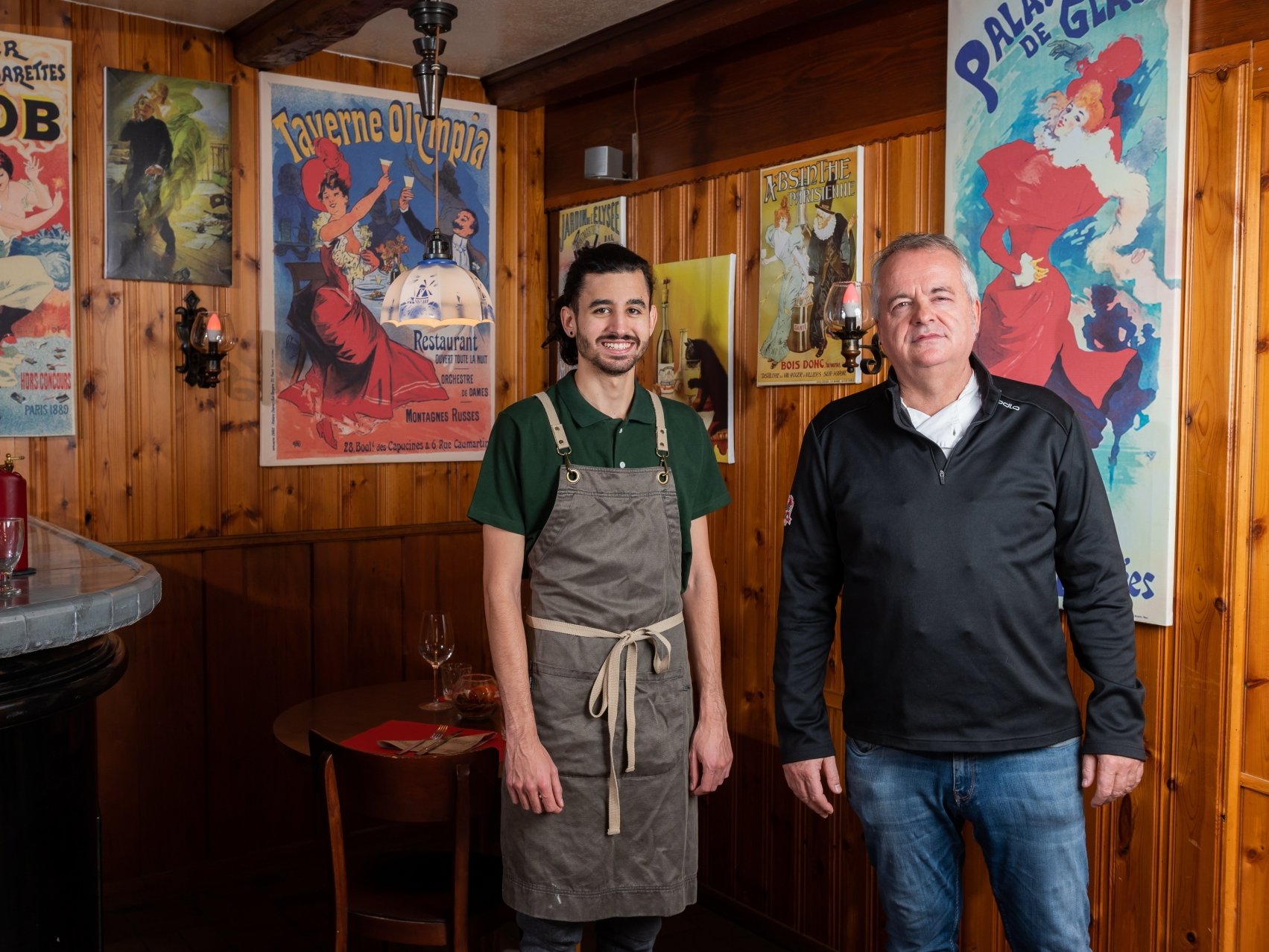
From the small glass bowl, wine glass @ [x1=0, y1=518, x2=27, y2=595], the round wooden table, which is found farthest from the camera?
the small glass bowl

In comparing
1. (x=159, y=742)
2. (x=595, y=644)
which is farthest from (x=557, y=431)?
(x=159, y=742)

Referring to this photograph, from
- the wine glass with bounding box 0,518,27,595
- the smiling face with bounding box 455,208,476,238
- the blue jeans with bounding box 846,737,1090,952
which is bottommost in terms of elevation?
the blue jeans with bounding box 846,737,1090,952

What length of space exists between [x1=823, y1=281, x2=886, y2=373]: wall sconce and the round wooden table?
1292 millimetres

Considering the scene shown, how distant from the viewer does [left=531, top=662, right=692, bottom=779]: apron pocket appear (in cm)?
234

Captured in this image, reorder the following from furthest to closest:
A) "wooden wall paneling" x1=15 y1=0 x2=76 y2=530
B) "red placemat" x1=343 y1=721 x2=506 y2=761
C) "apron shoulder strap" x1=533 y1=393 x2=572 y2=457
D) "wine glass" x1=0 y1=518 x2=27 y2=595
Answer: "wooden wall paneling" x1=15 y1=0 x2=76 y2=530, "red placemat" x1=343 y1=721 x2=506 y2=761, "apron shoulder strap" x1=533 y1=393 x2=572 y2=457, "wine glass" x1=0 y1=518 x2=27 y2=595

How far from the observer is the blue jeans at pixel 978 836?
2064 mm

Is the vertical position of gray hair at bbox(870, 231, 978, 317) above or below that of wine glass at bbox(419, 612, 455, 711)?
above

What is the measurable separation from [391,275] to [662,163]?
1.08m

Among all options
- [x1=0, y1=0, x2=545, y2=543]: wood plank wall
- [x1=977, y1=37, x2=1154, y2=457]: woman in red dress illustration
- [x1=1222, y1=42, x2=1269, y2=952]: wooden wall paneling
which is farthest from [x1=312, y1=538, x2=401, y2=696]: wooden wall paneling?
[x1=1222, y1=42, x2=1269, y2=952]: wooden wall paneling

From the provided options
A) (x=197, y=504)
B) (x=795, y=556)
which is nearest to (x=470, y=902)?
(x=795, y=556)

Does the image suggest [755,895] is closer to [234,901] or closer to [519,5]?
[234,901]

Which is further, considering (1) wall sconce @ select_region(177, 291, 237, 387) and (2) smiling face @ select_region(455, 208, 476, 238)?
(2) smiling face @ select_region(455, 208, 476, 238)

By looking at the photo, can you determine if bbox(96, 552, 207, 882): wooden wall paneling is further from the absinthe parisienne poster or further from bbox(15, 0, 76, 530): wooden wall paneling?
the absinthe parisienne poster

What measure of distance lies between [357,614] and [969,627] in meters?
2.75
